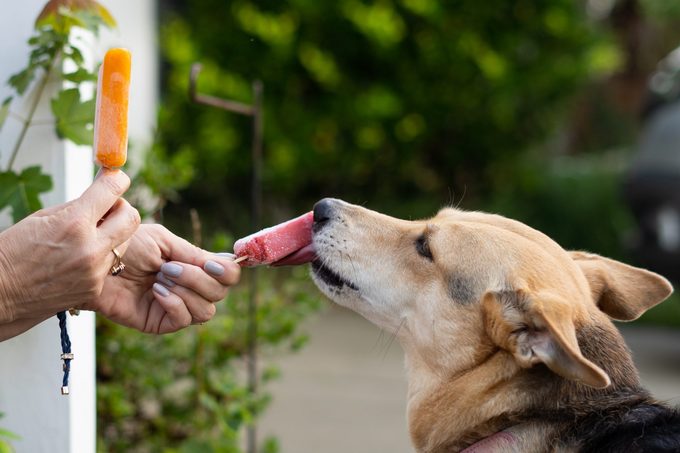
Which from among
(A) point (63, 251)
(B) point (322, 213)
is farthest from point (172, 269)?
(B) point (322, 213)

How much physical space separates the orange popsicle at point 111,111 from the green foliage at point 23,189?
63 centimetres

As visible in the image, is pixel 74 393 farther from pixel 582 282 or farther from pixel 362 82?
pixel 362 82

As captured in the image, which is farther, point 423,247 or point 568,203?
point 568,203

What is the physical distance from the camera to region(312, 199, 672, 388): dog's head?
293 centimetres

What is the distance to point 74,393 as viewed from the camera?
10.2ft

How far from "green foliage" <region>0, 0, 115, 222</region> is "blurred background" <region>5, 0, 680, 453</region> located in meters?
3.75

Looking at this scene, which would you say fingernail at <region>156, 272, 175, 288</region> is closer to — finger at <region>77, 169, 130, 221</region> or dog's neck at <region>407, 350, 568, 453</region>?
finger at <region>77, 169, 130, 221</region>

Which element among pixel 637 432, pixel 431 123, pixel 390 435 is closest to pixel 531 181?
pixel 431 123

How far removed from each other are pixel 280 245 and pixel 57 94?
91 centimetres

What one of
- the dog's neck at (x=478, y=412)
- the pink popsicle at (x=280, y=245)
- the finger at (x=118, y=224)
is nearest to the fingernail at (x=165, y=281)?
the pink popsicle at (x=280, y=245)

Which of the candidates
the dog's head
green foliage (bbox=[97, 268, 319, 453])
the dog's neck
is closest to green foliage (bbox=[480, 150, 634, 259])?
green foliage (bbox=[97, 268, 319, 453])

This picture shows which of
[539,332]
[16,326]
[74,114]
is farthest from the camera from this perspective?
[74,114]

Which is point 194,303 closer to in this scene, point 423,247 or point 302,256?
point 302,256

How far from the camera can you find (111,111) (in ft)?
8.00
